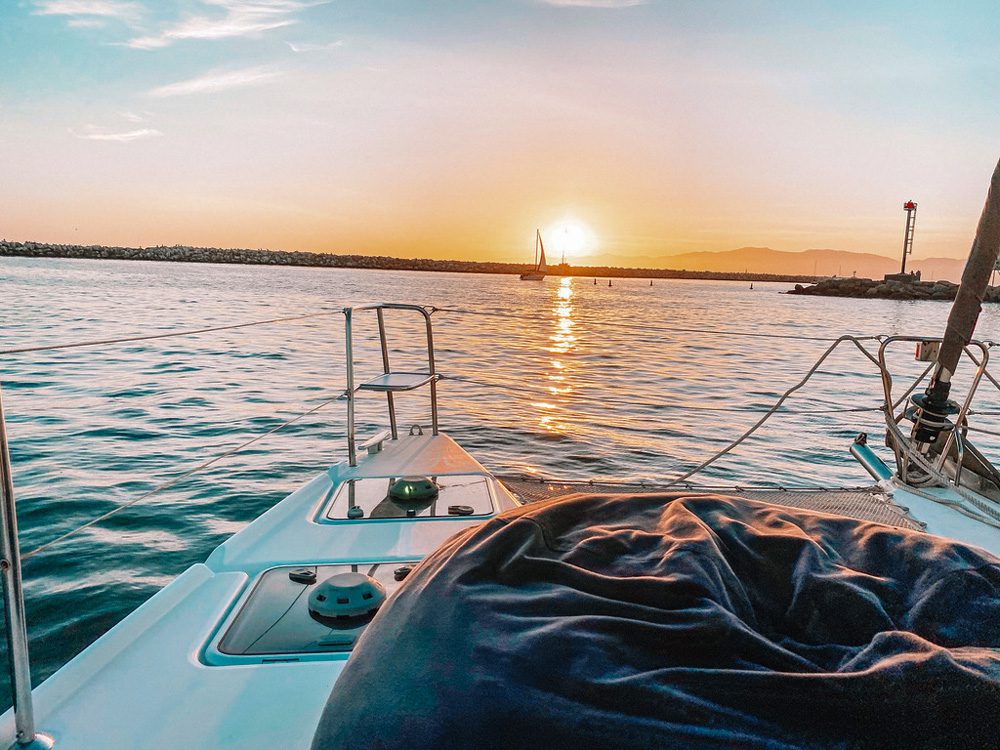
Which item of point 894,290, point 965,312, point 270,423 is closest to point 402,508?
point 965,312

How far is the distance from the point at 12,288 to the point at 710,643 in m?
32.2

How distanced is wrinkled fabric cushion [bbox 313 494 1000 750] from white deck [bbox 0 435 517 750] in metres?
0.40

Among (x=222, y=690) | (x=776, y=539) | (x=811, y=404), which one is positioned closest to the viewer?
(x=776, y=539)

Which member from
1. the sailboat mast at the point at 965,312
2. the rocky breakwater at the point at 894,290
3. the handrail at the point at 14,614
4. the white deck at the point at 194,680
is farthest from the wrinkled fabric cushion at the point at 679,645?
the rocky breakwater at the point at 894,290

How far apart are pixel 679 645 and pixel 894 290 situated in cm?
7860

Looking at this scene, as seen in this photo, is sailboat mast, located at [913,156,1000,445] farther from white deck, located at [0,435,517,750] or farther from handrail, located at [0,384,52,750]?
handrail, located at [0,384,52,750]

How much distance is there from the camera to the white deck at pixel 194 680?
1375 mm

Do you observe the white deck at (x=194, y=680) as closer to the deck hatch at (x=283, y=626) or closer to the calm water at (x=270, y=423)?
the deck hatch at (x=283, y=626)

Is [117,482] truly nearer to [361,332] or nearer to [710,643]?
[710,643]

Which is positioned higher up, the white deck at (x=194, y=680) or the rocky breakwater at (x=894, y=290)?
the white deck at (x=194, y=680)

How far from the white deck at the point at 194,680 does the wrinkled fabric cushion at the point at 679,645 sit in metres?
0.40

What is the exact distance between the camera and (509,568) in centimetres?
130

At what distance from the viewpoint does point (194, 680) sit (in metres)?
1.56

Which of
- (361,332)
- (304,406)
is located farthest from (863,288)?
(304,406)
